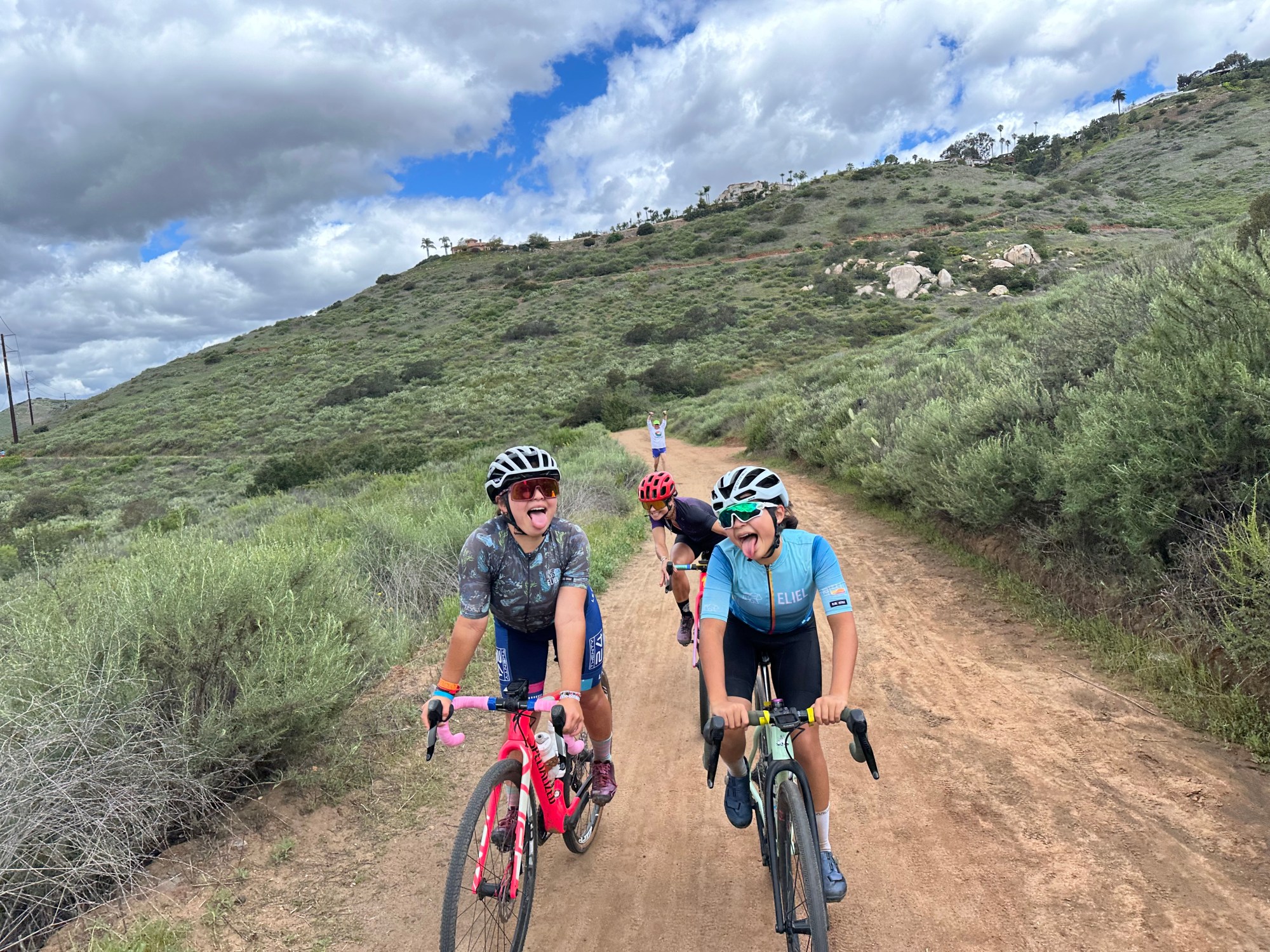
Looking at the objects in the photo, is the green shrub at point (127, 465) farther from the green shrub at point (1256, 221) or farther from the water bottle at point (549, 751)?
the green shrub at point (1256, 221)

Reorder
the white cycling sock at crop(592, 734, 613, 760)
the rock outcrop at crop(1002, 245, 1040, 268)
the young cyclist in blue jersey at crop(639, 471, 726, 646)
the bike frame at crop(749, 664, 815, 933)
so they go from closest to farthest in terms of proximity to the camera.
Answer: the bike frame at crop(749, 664, 815, 933)
the white cycling sock at crop(592, 734, 613, 760)
the young cyclist in blue jersey at crop(639, 471, 726, 646)
the rock outcrop at crop(1002, 245, 1040, 268)

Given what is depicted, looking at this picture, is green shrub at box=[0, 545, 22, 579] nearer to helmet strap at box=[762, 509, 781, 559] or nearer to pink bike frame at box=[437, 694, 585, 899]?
pink bike frame at box=[437, 694, 585, 899]

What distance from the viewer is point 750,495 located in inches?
106

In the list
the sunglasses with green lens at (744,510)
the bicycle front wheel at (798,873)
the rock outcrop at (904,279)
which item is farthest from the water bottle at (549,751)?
the rock outcrop at (904,279)

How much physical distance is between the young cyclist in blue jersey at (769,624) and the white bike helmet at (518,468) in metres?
0.76

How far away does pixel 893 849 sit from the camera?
3.38m

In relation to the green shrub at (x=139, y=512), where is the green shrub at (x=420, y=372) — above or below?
above

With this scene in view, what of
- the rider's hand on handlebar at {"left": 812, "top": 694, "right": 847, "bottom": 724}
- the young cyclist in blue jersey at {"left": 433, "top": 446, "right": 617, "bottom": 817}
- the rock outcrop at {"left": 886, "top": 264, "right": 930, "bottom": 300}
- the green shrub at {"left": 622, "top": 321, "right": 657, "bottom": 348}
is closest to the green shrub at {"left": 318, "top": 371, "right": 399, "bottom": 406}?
the green shrub at {"left": 622, "top": 321, "right": 657, "bottom": 348}

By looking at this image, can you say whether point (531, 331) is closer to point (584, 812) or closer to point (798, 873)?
point (584, 812)

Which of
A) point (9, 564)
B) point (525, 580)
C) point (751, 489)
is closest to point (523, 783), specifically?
point (525, 580)

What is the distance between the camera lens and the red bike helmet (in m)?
4.86

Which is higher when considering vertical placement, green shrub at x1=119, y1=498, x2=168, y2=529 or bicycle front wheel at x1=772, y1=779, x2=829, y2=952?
green shrub at x1=119, y1=498, x2=168, y2=529

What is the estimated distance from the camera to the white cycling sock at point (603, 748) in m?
3.48

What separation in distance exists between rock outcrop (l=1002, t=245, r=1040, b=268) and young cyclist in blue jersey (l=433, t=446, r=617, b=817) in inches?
2044
